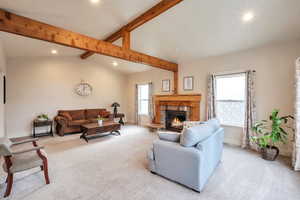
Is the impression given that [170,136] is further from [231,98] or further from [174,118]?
[174,118]

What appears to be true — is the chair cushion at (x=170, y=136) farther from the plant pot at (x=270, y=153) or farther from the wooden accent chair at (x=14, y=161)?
the plant pot at (x=270, y=153)

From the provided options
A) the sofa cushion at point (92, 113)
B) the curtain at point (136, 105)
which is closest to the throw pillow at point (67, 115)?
the sofa cushion at point (92, 113)

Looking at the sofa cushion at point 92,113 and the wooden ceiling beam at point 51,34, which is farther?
the sofa cushion at point 92,113

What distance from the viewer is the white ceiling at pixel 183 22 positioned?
8.53ft

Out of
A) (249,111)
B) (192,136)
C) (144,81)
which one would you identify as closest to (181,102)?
(249,111)

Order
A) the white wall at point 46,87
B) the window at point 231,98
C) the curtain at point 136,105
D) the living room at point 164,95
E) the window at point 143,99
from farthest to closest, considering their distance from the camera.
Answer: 1. the curtain at point 136,105
2. the window at point 143,99
3. the white wall at point 46,87
4. the window at point 231,98
5. the living room at point 164,95

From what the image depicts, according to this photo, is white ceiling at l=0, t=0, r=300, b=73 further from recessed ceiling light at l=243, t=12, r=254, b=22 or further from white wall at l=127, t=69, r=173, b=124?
white wall at l=127, t=69, r=173, b=124

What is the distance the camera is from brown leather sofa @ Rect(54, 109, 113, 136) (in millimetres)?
5059

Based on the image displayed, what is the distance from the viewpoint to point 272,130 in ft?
10.0

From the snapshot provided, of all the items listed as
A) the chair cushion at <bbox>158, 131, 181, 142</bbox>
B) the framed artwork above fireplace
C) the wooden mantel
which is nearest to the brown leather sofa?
the wooden mantel

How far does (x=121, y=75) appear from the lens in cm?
778

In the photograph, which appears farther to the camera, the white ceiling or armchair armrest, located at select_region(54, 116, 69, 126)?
armchair armrest, located at select_region(54, 116, 69, 126)

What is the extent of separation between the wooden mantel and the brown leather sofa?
2148 millimetres

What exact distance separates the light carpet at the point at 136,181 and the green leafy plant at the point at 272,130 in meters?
0.41
